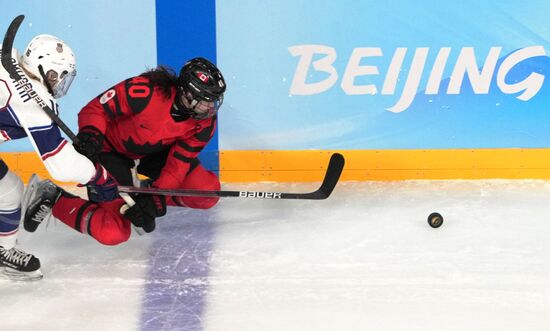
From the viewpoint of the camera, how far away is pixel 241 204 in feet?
11.5

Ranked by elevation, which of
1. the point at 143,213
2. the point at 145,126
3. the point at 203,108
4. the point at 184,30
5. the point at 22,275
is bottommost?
the point at 22,275

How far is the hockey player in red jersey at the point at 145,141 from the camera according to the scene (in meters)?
2.88

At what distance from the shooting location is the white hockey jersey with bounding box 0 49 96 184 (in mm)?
2443

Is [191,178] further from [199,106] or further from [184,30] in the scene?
[184,30]

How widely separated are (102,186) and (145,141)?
1.51ft

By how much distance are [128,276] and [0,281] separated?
0.43 meters

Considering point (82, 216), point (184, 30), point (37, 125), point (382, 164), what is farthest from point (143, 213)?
point (382, 164)

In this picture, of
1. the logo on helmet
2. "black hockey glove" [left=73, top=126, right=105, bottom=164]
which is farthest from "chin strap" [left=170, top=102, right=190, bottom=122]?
"black hockey glove" [left=73, top=126, right=105, bottom=164]

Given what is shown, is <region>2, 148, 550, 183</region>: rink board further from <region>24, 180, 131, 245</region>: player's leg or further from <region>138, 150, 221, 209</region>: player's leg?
<region>24, 180, 131, 245</region>: player's leg

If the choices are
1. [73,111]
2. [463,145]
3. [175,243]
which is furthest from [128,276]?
[463,145]

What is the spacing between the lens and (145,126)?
10.1 feet

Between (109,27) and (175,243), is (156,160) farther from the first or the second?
(109,27)

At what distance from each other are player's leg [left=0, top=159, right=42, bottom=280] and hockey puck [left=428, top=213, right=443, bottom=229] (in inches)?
58.3

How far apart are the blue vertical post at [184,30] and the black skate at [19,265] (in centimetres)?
122
